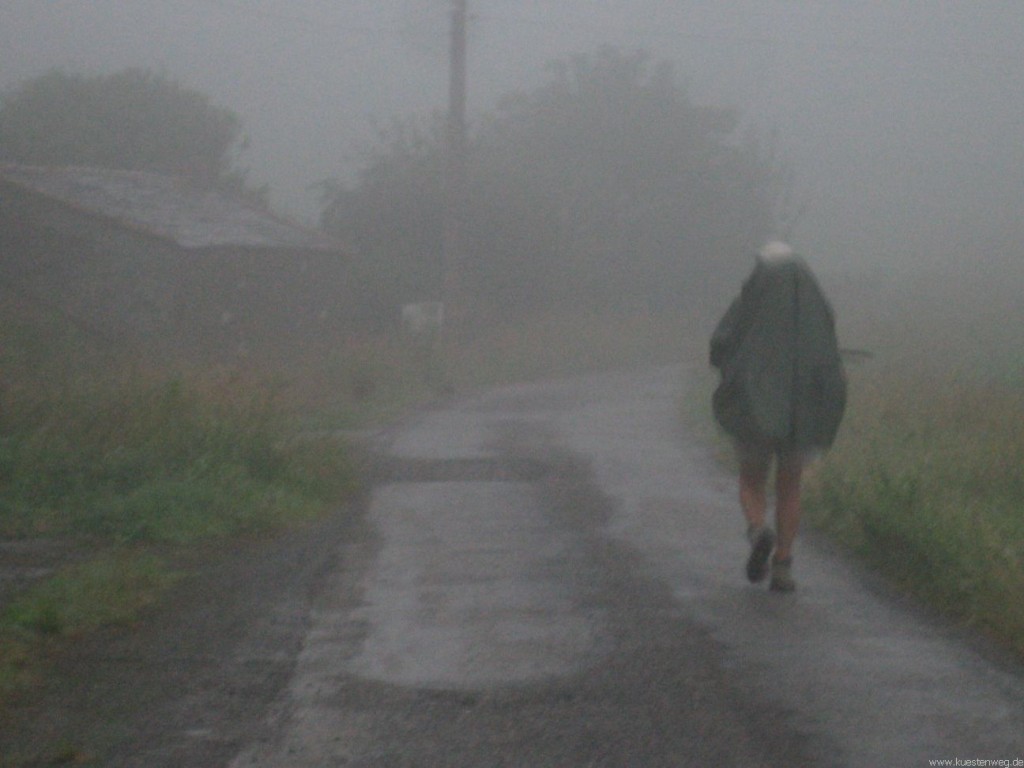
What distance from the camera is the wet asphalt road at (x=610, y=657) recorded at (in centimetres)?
557

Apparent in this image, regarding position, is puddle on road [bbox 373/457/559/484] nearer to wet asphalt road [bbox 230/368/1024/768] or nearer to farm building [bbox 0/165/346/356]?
wet asphalt road [bbox 230/368/1024/768]

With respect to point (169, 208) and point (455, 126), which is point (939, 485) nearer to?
point (455, 126)

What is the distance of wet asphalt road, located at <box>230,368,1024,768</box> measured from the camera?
18.3 ft

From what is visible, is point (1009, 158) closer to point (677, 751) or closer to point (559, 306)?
point (559, 306)

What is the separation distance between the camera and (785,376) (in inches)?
324

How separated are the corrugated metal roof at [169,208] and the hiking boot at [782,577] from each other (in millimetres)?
21142

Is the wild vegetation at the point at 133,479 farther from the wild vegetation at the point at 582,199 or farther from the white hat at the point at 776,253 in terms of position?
the wild vegetation at the point at 582,199

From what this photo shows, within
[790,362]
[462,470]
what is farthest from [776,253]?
[462,470]

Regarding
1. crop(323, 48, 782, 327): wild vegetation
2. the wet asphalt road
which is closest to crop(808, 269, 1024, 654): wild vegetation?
the wet asphalt road

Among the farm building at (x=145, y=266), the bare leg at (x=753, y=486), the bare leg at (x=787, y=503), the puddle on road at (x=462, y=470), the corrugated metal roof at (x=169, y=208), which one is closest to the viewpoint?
the bare leg at (x=787, y=503)

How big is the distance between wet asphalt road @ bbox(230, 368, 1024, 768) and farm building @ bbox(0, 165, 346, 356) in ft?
57.4

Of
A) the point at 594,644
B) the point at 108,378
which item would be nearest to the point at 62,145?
the point at 108,378

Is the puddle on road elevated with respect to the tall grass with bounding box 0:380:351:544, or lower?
lower

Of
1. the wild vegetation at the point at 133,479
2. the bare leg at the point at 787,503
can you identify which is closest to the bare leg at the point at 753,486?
the bare leg at the point at 787,503
